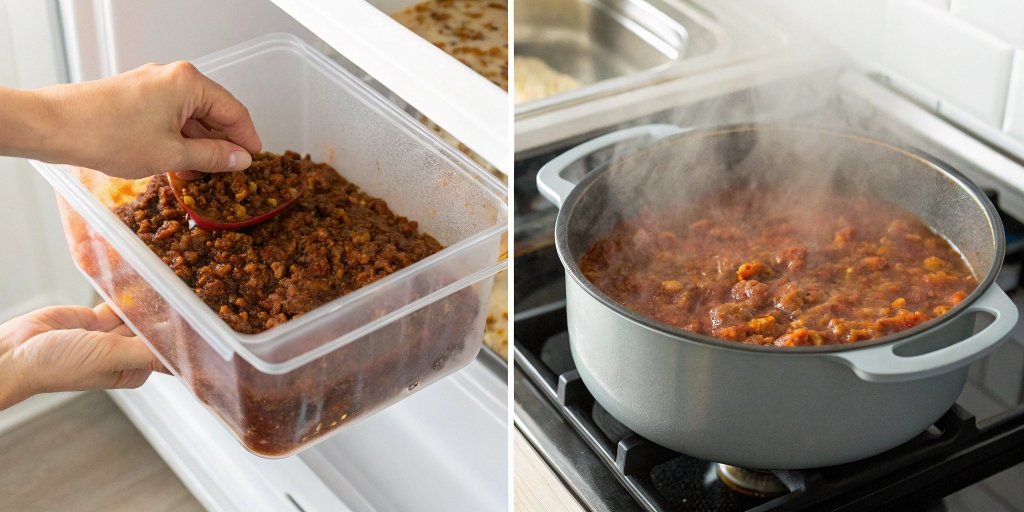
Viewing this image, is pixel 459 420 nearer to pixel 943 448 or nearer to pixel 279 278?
pixel 279 278

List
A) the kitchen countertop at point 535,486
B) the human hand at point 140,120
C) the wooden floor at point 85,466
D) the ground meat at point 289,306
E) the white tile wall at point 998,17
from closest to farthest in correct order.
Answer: the white tile wall at point 998,17 < the kitchen countertop at point 535,486 < the ground meat at point 289,306 < the human hand at point 140,120 < the wooden floor at point 85,466

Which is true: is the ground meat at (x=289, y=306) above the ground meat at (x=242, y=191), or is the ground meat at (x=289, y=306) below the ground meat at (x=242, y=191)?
below

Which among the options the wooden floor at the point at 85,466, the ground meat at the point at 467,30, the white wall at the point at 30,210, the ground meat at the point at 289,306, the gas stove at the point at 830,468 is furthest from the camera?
the wooden floor at the point at 85,466

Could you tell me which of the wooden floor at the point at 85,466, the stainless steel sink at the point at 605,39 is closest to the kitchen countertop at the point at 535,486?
the stainless steel sink at the point at 605,39

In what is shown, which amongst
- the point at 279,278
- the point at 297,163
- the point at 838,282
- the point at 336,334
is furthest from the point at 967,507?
the point at 297,163

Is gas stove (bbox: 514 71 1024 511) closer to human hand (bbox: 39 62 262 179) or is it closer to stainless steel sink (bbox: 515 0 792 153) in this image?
stainless steel sink (bbox: 515 0 792 153)

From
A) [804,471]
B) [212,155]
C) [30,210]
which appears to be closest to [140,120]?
[212,155]

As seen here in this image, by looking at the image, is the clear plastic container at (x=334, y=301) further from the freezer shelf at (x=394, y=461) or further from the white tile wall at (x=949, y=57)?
the white tile wall at (x=949, y=57)

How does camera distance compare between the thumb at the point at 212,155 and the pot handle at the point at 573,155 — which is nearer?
the pot handle at the point at 573,155
